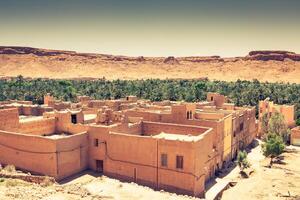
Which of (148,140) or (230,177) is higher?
(148,140)

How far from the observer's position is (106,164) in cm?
2586

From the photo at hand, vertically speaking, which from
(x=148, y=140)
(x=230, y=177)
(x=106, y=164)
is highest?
(x=148, y=140)

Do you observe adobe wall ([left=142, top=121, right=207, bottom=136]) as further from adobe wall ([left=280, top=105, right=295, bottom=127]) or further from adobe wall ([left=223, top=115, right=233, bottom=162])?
adobe wall ([left=280, top=105, right=295, bottom=127])

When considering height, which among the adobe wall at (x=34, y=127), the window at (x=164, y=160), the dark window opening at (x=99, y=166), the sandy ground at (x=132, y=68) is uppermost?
the sandy ground at (x=132, y=68)

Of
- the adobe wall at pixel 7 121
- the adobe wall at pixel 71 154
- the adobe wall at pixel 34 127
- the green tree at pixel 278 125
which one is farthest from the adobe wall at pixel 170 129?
the green tree at pixel 278 125

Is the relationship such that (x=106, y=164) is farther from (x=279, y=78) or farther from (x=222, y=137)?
(x=279, y=78)

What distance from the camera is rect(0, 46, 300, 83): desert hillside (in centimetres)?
13150

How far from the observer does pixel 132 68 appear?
151375 mm

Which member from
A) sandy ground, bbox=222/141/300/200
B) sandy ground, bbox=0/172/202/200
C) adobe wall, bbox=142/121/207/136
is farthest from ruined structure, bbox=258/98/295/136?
sandy ground, bbox=0/172/202/200

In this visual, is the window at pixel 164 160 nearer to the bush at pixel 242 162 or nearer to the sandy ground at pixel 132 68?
the bush at pixel 242 162

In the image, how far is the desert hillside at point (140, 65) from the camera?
431ft

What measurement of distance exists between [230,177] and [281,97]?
39.3m

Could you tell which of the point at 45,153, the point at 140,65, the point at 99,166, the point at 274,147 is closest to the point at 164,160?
the point at 99,166

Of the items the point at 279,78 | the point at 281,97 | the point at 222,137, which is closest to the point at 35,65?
the point at 279,78
